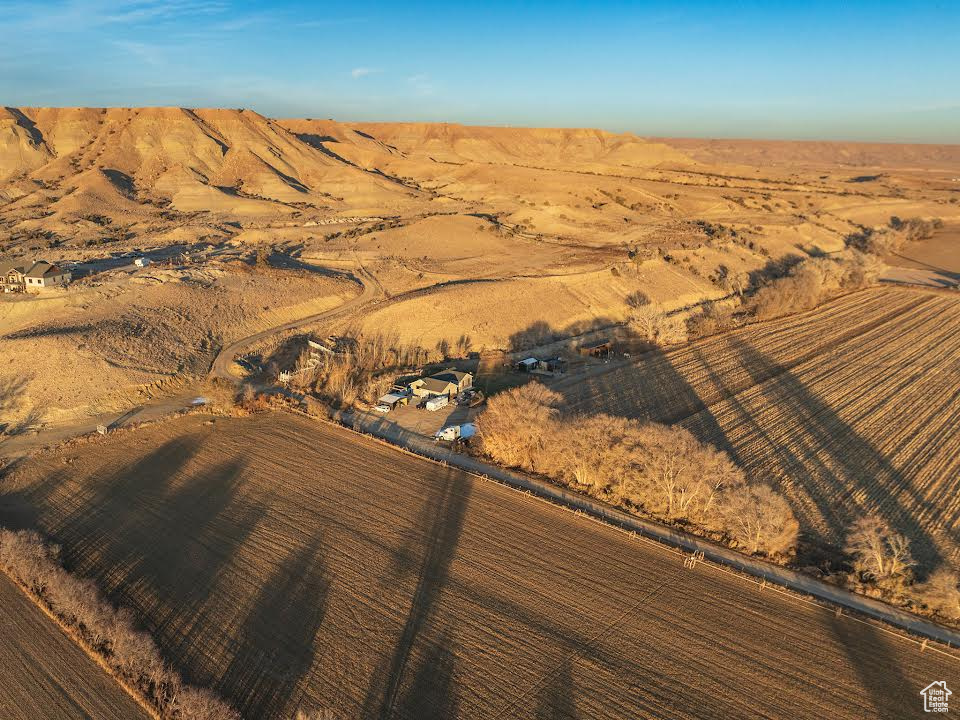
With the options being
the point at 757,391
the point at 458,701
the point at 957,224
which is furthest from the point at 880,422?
the point at 957,224

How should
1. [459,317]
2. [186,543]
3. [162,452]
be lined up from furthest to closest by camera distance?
[459,317], [162,452], [186,543]

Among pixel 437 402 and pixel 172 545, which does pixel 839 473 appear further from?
pixel 172 545

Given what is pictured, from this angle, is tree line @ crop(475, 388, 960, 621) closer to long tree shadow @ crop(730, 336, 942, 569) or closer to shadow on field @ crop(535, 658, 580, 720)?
long tree shadow @ crop(730, 336, 942, 569)

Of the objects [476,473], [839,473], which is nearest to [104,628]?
[476,473]

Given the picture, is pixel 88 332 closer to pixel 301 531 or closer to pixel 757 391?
pixel 301 531

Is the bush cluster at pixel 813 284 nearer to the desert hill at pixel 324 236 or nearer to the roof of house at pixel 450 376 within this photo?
the desert hill at pixel 324 236

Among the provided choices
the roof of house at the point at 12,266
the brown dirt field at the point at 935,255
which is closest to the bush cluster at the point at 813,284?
the brown dirt field at the point at 935,255

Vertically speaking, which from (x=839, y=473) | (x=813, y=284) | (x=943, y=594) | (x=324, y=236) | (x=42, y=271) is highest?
(x=42, y=271)

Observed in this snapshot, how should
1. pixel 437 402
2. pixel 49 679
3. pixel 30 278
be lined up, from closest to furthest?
pixel 49 679 < pixel 437 402 < pixel 30 278
